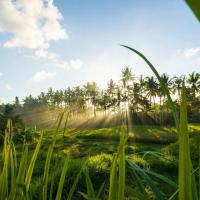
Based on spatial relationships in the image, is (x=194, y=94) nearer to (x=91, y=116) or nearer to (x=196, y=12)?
(x=91, y=116)

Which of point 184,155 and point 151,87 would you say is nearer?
point 184,155

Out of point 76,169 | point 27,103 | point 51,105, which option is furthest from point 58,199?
point 27,103

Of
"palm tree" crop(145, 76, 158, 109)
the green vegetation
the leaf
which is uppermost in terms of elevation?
"palm tree" crop(145, 76, 158, 109)

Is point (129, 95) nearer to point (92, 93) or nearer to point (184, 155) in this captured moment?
point (92, 93)

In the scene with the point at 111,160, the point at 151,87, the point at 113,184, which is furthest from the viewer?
the point at 151,87

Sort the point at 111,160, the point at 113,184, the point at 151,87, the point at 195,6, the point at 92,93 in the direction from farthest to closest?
the point at 92,93
the point at 151,87
the point at 111,160
the point at 113,184
the point at 195,6

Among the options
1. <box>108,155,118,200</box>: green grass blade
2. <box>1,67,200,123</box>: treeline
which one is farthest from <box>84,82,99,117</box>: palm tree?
<box>108,155,118,200</box>: green grass blade

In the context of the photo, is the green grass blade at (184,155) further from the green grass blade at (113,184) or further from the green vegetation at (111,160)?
the green grass blade at (113,184)

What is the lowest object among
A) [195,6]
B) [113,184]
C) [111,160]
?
[111,160]

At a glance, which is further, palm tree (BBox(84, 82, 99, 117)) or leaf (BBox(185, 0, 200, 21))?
palm tree (BBox(84, 82, 99, 117))

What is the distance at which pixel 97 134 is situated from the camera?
37.8 meters

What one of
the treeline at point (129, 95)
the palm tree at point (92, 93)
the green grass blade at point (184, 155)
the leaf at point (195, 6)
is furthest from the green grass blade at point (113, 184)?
the palm tree at point (92, 93)

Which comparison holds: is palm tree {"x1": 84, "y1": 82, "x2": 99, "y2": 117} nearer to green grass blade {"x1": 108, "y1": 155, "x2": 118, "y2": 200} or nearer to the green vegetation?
the green vegetation

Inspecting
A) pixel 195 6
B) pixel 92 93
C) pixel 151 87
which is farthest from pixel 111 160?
pixel 92 93
